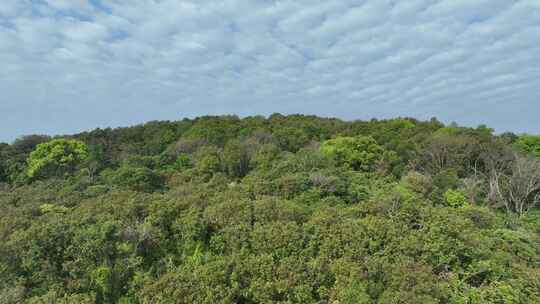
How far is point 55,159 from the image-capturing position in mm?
26109

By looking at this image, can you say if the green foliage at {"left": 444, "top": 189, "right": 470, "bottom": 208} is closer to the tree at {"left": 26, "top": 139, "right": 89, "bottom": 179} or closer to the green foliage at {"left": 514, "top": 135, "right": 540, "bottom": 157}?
the green foliage at {"left": 514, "top": 135, "right": 540, "bottom": 157}

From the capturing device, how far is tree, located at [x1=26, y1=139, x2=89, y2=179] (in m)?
25.4

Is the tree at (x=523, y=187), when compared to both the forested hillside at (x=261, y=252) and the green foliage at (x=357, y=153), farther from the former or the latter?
the green foliage at (x=357, y=153)

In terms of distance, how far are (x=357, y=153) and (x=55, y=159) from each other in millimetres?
25056

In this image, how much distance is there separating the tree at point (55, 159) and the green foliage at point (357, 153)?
21956mm

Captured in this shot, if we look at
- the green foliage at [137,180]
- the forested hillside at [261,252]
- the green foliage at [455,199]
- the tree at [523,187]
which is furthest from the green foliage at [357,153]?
the green foliage at [137,180]

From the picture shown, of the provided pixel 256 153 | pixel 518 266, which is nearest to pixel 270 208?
pixel 518 266

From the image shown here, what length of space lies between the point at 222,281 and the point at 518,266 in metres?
7.45

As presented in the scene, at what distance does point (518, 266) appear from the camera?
781 cm

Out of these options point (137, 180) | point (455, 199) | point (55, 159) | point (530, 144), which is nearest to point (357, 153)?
point (455, 199)

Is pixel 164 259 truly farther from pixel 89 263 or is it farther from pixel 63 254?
pixel 63 254

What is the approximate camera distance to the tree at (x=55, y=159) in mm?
25406

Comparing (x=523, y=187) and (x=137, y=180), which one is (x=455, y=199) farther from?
(x=137, y=180)

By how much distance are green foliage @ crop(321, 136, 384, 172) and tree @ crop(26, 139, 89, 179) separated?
72.0ft
